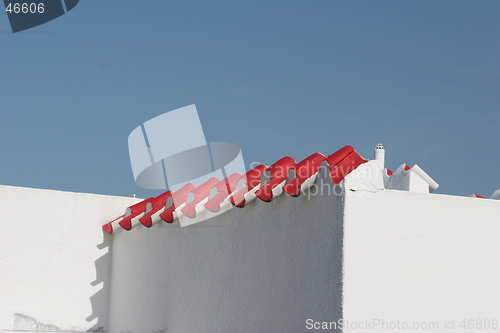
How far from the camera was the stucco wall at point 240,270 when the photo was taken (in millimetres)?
6043

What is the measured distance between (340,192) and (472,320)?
71.1 inches

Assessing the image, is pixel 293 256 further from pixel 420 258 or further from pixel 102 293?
pixel 102 293

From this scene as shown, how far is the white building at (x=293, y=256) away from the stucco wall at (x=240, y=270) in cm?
1

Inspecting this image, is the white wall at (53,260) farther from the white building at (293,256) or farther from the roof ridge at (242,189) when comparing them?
the roof ridge at (242,189)

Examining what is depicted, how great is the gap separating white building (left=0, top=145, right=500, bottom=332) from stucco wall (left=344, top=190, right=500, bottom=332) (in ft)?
0.03

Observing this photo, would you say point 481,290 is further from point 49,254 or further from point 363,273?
point 49,254

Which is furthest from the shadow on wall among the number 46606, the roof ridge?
the number 46606

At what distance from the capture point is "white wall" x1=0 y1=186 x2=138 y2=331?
31.7 ft

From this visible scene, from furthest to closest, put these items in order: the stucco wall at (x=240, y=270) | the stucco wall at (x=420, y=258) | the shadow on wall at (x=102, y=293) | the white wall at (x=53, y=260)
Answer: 1. the shadow on wall at (x=102, y=293)
2. the white wall at (x=53, y=260)
3. the stucco wall at (x=240, y=270)
4. the stucco wall at (x=420, y=258)

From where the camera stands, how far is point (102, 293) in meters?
10.2

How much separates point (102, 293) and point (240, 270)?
3808 mm

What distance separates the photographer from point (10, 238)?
31.8 ft

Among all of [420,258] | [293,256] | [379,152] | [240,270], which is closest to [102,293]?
[240,270]

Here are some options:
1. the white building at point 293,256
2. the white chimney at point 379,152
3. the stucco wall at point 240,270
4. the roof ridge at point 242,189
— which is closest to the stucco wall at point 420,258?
the white building at point 293,256
